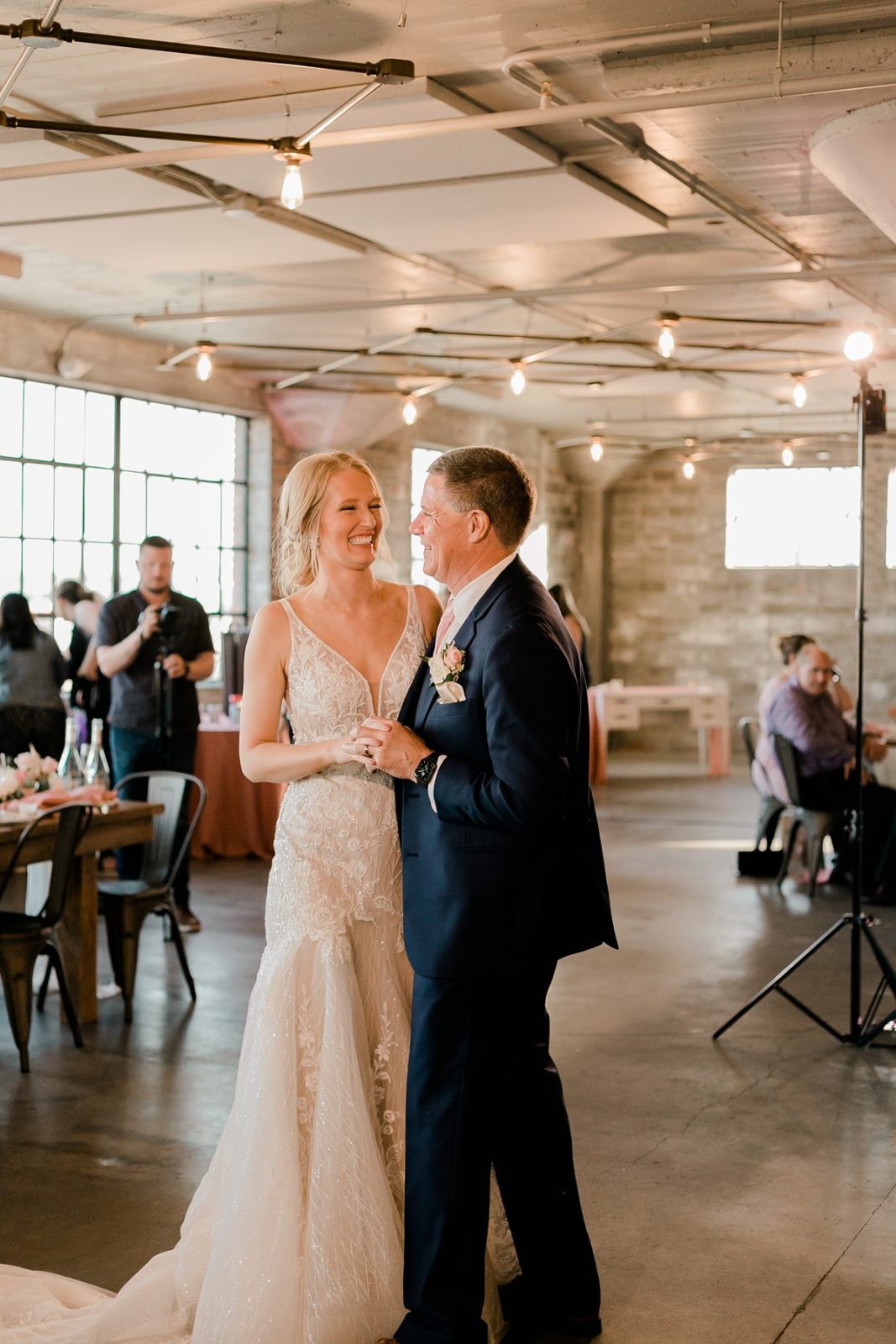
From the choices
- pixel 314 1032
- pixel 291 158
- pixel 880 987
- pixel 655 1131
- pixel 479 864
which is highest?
pixel 291 158

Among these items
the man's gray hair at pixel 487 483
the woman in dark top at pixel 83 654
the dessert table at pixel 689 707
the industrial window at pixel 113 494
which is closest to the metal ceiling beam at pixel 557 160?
the man's gray hair at pixel 487 483

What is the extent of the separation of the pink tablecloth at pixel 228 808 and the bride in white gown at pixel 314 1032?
244 inches

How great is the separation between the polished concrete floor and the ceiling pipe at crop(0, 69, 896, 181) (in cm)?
318

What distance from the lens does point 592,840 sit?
9.58 ft

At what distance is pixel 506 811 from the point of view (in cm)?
267

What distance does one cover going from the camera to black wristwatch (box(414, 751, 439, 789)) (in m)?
2.77

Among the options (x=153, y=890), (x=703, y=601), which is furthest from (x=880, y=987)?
(x=703, y=601)

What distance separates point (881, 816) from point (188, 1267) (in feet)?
20.6

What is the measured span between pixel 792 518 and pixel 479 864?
16193 millimetres

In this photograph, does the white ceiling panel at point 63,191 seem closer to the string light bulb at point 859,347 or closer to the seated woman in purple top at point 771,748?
the string light bulb at point 859,347

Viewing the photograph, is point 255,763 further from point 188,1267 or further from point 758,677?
point 758,677

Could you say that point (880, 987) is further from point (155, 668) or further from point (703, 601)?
point (703, 601)

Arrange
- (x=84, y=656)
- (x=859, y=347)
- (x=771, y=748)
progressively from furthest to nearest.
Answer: (x=84, y=656) < (x=771, y=748) < (x=859, y=347)

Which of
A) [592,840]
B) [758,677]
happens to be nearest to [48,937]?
[592,840]
